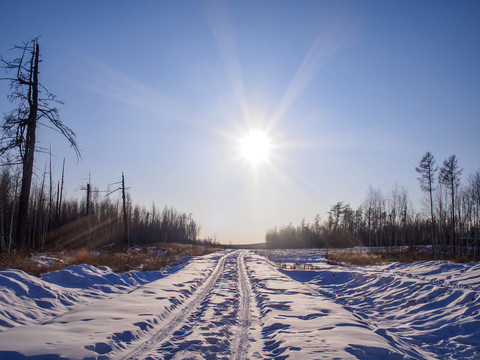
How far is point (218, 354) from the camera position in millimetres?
4430

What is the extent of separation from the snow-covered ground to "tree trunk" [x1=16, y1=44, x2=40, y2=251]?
503cm

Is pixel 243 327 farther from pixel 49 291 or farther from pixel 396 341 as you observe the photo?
pixel 49 291

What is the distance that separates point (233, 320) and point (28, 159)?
500 inches

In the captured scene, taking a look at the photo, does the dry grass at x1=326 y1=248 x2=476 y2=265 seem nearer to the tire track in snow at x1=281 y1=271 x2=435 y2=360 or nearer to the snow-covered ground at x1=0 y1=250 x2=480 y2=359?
the snow-covered ground at x1=0 y1=250 x2=480 y2=359

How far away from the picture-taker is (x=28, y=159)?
13609 mm

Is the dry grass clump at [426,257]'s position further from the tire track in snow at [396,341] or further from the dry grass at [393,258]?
the tire track in snow at [396,341]

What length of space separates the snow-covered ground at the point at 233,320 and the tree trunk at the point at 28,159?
503cm

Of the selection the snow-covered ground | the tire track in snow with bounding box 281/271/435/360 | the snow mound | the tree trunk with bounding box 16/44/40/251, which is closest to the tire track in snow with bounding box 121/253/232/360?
the snow-covered ground

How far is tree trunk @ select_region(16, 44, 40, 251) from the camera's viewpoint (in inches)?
527

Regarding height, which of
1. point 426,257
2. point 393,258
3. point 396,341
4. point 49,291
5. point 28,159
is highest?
point 28,159

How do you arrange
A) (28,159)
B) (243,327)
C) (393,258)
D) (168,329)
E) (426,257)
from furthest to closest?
(393,258), (426,257), (28,159), (243,327), (168,329)

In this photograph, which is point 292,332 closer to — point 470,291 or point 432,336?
point 432,336

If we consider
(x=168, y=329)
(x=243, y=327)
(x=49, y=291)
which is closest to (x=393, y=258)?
(x=243, y=327)

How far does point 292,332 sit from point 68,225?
44.2m
